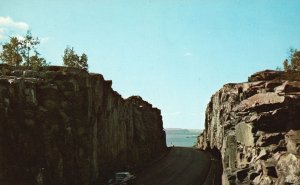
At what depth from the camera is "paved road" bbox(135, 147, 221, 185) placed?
46812 mm

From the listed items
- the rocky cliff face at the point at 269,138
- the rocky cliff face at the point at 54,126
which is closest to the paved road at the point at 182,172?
the rocky cliff face at the point at 54,126

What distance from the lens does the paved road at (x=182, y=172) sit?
46812mm

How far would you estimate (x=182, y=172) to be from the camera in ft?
177

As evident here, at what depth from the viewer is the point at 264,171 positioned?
63.0 ft

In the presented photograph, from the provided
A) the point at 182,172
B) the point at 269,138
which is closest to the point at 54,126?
the point at 269,138

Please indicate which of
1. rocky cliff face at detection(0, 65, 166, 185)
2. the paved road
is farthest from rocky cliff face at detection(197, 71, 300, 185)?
the paved road

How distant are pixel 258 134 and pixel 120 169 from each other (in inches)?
1354

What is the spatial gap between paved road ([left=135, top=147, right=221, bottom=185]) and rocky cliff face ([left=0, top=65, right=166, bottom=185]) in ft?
21.1

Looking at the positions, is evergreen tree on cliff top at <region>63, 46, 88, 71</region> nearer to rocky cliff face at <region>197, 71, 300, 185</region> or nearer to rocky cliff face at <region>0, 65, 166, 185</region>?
rocky cliff face at <region>0, 65, 166, 185</region>

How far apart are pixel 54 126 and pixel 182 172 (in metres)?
25.5

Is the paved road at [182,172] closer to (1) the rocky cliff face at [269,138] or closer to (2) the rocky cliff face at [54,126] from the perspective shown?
(2) the rocky cliff face at [54,126]

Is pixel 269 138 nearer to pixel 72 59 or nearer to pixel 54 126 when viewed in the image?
pixel 54 126

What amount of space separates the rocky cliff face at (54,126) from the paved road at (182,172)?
6439mm

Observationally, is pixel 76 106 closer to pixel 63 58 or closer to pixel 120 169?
pixel 120 169
